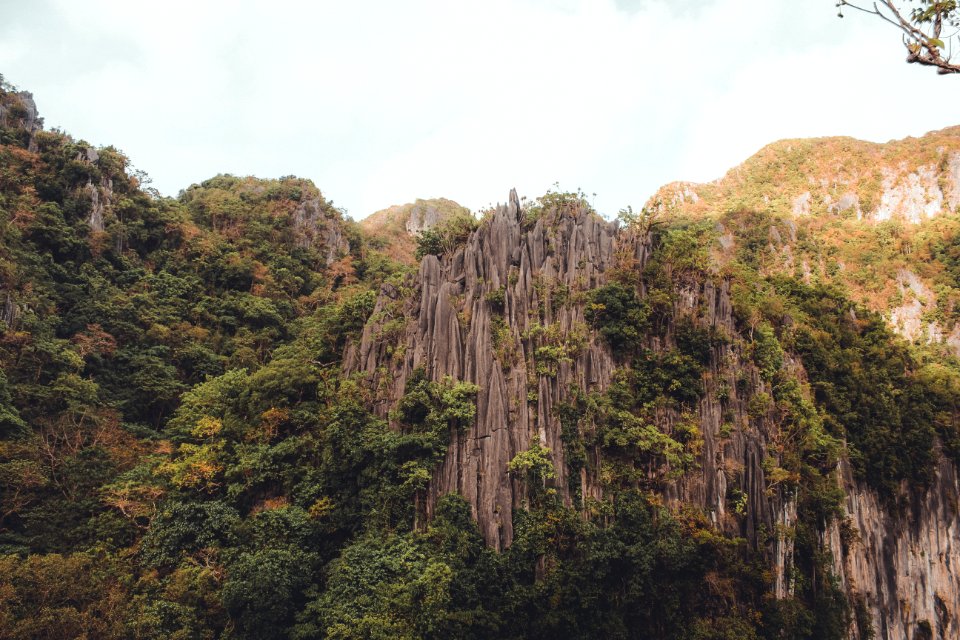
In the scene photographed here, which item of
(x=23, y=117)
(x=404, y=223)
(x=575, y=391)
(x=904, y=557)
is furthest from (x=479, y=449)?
(x=404, y=223)

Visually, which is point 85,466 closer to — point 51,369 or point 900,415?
point 51,369

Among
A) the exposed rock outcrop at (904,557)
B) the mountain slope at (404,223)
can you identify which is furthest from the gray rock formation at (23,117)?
the exposed rock outcrop at (904,557)

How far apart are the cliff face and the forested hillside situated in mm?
124

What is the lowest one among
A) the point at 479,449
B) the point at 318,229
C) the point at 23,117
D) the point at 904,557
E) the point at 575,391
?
the point at 904,557

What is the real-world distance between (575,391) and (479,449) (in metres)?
4.56

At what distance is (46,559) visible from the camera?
16.4m

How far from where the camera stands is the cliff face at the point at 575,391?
20.0m

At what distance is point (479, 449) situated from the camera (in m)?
20.5

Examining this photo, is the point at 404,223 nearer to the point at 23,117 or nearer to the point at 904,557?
the point at 23,117

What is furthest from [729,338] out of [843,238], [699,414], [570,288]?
[843,238]

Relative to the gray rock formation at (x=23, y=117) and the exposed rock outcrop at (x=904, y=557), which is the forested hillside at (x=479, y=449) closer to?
the exposed rock outcrop at (x=904, y=557)

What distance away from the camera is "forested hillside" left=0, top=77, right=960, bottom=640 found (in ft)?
59.2

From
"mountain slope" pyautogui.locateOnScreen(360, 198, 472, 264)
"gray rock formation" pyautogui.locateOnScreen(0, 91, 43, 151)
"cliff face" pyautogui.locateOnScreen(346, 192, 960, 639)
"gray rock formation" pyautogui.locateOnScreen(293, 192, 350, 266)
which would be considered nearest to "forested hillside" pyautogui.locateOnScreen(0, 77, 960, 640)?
"cliff face" pyautogui.locateOnScreen(346, 192, 960, 639)

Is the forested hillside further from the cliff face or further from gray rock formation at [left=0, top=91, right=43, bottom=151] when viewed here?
gray rock formation at [left=0, top=91, right=43, bottom=151]
